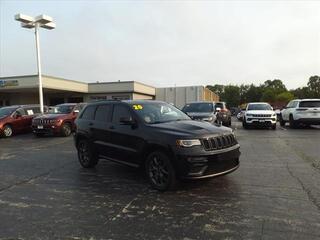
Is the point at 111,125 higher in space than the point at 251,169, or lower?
higher

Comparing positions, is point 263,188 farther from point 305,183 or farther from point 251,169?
point 251,169

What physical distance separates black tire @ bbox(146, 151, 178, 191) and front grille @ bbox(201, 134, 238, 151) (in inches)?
28.6

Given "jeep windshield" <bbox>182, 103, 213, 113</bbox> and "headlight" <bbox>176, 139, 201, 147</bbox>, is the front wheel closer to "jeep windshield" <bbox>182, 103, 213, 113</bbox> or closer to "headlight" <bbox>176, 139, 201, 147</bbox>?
"jeep windshield" <bbox>182, 103, 213, 113</bbox>

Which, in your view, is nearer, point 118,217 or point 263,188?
point 118,217

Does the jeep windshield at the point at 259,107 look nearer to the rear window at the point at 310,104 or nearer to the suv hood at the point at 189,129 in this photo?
the rear window at the point at 310,104

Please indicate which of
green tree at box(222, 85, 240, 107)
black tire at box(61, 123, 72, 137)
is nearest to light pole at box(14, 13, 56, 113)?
black tire at box(61, 123, 72, 137)

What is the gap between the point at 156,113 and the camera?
7.80 meters

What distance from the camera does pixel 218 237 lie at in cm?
452

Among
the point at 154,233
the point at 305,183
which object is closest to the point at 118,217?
the point at 154,233

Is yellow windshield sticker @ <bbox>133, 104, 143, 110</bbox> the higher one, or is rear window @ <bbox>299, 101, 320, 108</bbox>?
yellow windshield sticker @ <bbox>133, 104, 143, 110</bbox>

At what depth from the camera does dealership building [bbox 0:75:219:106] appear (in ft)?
139

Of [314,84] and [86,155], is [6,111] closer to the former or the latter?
[86,155]

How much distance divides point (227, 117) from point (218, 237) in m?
17.6

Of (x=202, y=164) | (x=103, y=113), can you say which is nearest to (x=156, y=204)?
(x=202, y=164)
